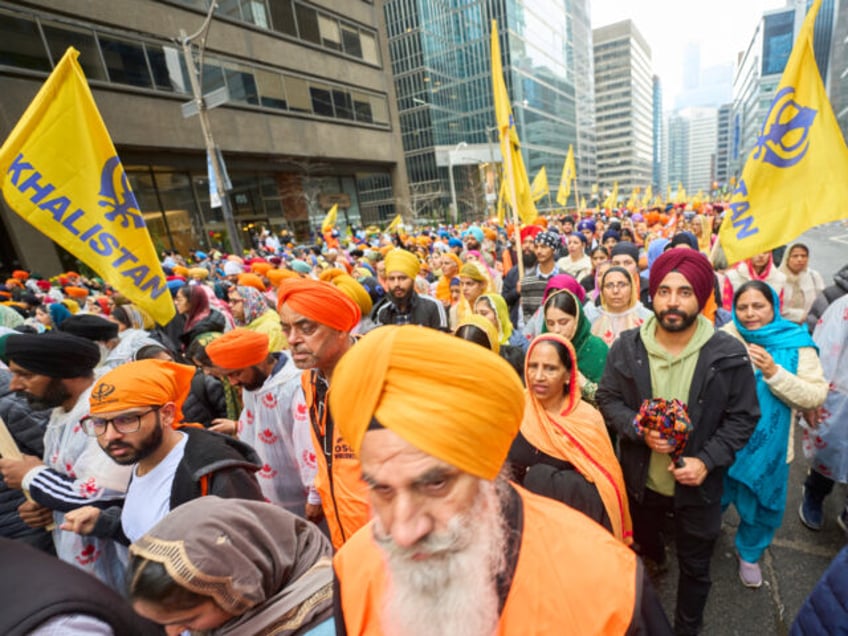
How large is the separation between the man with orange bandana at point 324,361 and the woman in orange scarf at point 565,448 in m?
0.94

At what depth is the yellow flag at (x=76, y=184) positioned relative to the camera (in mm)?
2617

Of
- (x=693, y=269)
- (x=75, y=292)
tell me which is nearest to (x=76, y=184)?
(x=693, y=269)

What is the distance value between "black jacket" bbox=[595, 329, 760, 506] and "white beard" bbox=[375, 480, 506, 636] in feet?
4.71

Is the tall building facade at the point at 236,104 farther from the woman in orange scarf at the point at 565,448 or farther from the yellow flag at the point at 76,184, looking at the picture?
the woman in orange scarf at the point at 565,448

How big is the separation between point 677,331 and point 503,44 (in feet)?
216

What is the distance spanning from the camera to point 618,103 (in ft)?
360

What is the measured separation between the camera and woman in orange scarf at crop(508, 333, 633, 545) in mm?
1894

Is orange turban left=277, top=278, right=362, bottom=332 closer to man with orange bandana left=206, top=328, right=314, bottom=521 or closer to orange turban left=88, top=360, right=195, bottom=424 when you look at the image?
man with orange bandana left=206, top=328, right=314, bottom=521

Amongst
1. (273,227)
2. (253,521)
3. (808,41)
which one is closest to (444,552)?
(253,521)

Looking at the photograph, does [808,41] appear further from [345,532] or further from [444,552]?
[345,532]

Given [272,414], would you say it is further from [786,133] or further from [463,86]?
[463,86]

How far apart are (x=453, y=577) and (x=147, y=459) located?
65.9 inches

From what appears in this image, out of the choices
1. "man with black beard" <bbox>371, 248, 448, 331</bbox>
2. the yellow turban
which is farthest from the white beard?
the yellow turban

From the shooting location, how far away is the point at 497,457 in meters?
0.99
